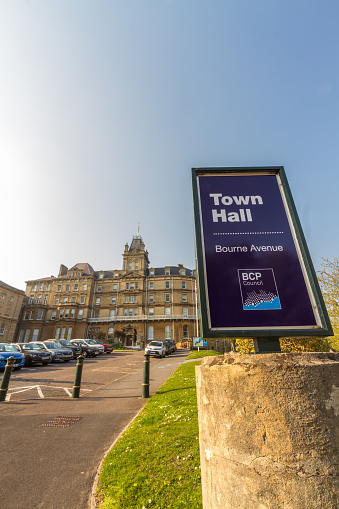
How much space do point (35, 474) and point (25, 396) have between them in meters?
5.38

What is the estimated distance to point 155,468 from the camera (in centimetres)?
315

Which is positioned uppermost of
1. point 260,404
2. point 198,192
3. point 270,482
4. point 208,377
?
point 198,192

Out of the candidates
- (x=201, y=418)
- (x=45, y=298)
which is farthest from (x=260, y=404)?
(x=45, y=298)

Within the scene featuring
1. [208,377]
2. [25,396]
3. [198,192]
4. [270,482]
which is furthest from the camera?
[25,396]

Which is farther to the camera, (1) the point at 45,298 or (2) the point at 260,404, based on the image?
(1) the point at 45,298

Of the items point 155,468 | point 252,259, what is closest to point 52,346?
point 155,468

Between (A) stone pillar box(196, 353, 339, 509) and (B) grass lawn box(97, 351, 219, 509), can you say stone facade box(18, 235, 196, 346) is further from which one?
(A) stone pillar box(196, 353, 339, 509)

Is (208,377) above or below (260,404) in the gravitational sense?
above

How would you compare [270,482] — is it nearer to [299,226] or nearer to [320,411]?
[320,411]

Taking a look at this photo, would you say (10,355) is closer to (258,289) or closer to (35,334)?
(258,289)

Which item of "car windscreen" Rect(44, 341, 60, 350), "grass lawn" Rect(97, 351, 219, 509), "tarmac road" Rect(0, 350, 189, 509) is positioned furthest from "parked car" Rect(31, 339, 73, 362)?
"grass lawn" Rect(97, 351, 219, 509)

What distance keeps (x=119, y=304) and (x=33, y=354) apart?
36.4m

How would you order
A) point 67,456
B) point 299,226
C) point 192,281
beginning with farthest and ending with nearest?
point 192,281 → point 67,456 → point 299,226

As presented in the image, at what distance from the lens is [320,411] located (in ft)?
4.75
